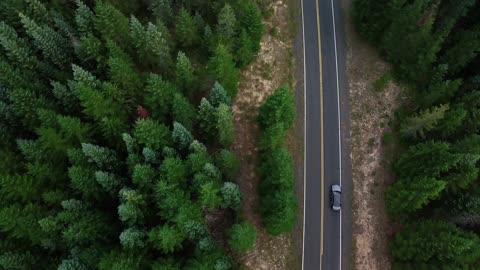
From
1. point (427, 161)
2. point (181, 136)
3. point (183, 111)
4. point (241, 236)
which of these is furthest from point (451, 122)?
→ point (181, 136)

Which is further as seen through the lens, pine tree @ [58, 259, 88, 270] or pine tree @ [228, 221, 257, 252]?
pine tree @ [228, 221, 257, 252]

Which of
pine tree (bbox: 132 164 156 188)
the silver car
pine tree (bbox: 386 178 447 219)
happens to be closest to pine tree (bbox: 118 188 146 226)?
pine tree (bbox: 132 164 156 188)

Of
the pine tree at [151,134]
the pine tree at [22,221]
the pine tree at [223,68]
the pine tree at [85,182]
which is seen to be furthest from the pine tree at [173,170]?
the pine tree at [22,221]

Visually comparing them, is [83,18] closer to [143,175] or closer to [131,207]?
[143,175]

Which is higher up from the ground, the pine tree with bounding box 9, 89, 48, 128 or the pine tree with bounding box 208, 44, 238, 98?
the pine tree with bounding box 208, 44, 238, 98

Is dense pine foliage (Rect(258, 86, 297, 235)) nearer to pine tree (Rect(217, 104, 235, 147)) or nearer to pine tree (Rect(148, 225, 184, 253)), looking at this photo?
pine tree (Rect(217, 104, 235, 147))

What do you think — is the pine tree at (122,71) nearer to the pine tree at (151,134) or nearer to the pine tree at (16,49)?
the pine tree at (151,134)
